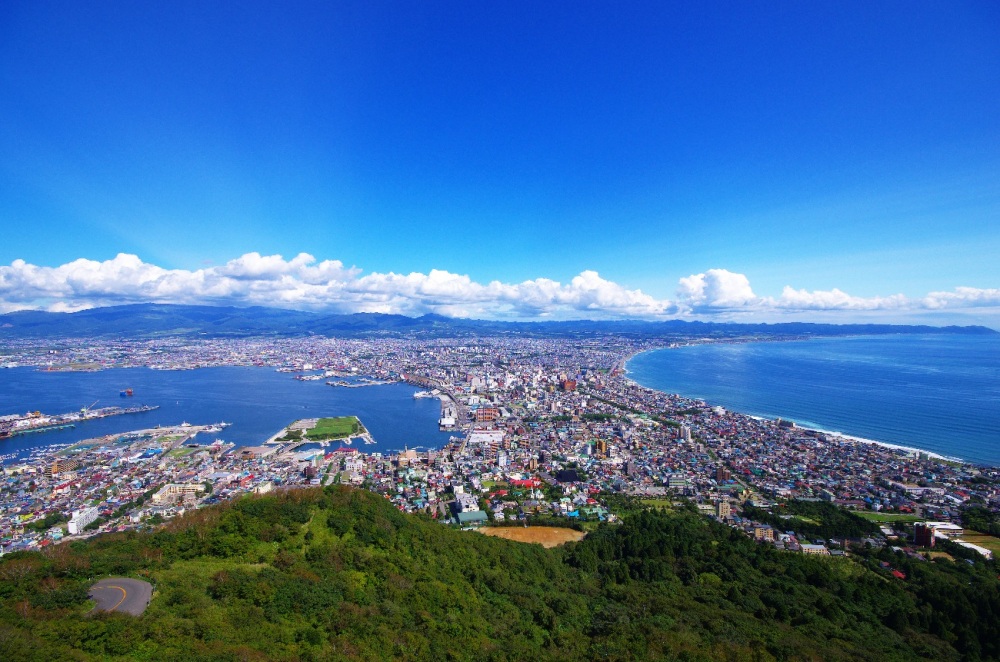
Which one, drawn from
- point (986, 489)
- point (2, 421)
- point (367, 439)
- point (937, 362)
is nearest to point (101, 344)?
point (2, 421)

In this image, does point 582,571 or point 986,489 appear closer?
point 582,571

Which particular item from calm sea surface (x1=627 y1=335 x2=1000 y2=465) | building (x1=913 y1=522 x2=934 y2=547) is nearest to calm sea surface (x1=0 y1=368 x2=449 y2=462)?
building (x1=913 y1=522 x2=934 y2=547)

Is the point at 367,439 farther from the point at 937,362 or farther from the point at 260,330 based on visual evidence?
the point at 260,330

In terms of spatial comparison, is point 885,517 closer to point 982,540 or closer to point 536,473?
point 982,540

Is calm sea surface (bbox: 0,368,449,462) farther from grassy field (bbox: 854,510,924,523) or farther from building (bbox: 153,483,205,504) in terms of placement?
grassy field (bbox: 854,510,924,523)

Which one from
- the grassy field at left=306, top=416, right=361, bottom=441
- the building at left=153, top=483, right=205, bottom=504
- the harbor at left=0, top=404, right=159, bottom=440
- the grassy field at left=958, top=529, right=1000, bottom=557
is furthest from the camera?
the harbor at left=0, top=404, right=159, bottom=440

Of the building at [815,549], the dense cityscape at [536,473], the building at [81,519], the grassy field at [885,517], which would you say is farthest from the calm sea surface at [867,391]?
the building at [81,519]

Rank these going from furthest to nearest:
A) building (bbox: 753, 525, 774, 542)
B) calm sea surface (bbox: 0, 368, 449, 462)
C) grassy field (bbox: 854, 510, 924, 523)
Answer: calm sea surface (bbox: 0, 368, 449, 462)
grassy field (bbox: 854, 510, 924, 523)
building (bbox: 753, 525, 774, 542)
